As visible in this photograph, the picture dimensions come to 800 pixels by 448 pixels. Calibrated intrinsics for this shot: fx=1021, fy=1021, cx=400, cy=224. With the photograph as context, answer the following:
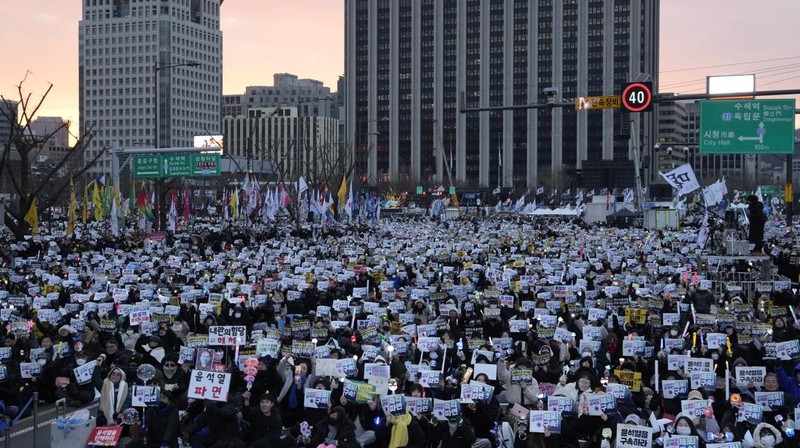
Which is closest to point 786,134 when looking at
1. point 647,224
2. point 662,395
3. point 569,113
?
point 662,395

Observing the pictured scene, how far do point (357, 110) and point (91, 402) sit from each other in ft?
515

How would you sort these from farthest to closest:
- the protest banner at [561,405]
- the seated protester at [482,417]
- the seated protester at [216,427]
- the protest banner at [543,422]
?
the seated protester at [482,417], the protest banner at [561,405], the seated protester at [216,427], the protest banner at [543,422]

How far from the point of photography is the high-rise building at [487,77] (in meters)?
156

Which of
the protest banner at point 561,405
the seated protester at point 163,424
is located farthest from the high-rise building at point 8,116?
the protest banner at point 561,405

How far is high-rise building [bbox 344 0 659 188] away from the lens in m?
156

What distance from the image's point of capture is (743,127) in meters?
22.6

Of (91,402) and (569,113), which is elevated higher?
(569,113)

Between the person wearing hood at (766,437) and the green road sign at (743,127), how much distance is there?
1279 cm

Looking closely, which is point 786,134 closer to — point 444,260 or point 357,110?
point 444,260

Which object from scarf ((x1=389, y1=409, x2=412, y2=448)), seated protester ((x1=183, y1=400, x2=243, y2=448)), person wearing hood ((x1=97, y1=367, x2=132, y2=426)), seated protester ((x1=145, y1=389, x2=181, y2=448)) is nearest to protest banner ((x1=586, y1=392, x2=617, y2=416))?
scarf ((x1=389, y1=409, x2=412, y2=448))

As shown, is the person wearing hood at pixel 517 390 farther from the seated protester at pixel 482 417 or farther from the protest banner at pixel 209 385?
the protest banner at pixel 209 385

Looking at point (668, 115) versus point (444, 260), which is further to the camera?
point (668, 115)

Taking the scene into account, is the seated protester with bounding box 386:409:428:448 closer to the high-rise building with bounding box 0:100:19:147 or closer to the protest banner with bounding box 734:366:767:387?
the protest banner with bounding box 734:366:767:387

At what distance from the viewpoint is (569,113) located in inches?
6358
